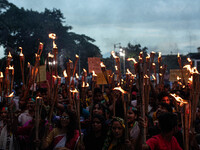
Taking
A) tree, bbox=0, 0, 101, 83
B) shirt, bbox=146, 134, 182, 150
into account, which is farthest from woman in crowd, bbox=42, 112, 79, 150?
tree, bbox=0, 0, 101, 83

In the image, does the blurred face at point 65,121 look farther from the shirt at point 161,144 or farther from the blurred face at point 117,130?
the shirt at point 161,144

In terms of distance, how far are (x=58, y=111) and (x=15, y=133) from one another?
1.45 meters

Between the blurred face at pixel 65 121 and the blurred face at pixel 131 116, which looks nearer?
the blurred face at pixel 131 116

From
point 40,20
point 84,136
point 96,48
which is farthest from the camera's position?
point 96,48

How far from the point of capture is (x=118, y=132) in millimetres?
3600

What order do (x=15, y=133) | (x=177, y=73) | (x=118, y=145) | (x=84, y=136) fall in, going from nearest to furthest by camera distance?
1. (x=118, y=145)
2. (x=84, y=136)
3. (x=15, y=133)
4. (x=177, y=73)

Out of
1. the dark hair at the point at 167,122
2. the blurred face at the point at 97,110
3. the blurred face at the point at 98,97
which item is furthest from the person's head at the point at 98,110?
the dark hair at the point at 167,122

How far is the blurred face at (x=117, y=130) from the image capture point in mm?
3602

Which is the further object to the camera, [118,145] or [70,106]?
[70,106]

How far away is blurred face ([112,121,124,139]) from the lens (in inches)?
142

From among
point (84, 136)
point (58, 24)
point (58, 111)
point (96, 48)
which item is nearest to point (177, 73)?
point (58, 111)

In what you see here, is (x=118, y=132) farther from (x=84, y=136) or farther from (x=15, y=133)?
(x=15, y=133)

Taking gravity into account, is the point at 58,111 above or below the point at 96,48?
below

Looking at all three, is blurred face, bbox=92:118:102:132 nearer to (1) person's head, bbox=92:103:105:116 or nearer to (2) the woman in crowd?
(2) the woman in crowd
